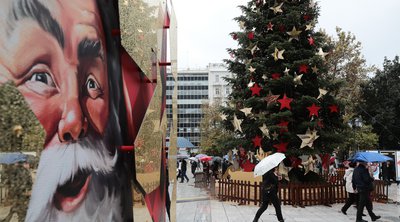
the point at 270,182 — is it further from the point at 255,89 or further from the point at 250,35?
the point at 250,35

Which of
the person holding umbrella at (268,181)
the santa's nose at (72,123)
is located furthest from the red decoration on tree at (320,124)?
the santa's nose at (72,123)

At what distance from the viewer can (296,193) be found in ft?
45.6

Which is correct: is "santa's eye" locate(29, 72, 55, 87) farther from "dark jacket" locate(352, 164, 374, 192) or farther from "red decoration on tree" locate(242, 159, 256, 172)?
"red decoration on tree" locate(242, 159, 256, 172)

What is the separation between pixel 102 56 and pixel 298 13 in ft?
49.6

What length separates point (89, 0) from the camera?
74.7 inches

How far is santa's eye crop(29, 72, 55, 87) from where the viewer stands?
1.42m

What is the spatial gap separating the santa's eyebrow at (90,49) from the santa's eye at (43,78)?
281mm

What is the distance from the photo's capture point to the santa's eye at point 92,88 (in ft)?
6.17

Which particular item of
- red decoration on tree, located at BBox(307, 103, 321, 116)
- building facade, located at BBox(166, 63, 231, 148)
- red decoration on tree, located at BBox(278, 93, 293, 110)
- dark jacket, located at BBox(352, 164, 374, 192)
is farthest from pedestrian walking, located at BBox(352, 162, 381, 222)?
building facade, located at BBox(166, 63, 231, 148)

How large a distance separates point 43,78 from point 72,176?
46cm

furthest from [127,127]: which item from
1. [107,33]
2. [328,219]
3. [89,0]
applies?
[328,219]

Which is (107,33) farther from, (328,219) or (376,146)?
(376,146)

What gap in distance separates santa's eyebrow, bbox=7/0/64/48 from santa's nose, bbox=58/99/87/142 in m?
0.28

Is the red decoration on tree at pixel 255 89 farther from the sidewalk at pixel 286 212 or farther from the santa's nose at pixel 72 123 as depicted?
the santa's nose at pixel 72 123
